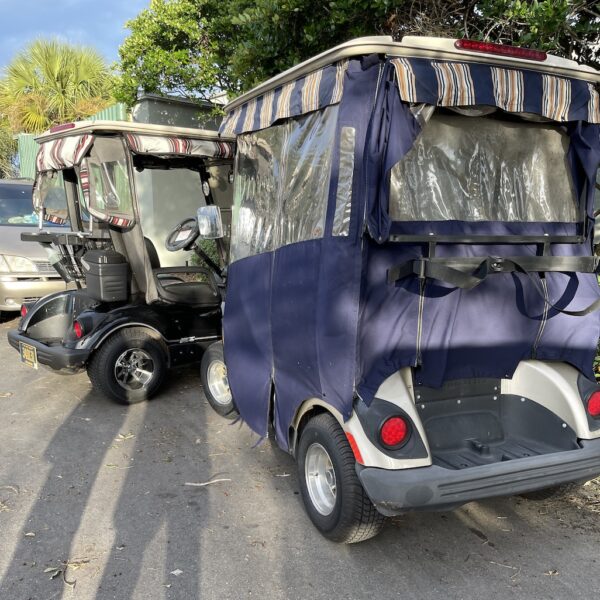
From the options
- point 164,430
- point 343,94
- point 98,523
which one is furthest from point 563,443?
point 164,430

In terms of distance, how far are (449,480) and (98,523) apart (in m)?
2.10

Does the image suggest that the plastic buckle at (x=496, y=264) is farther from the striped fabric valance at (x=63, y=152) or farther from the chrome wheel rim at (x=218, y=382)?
the striped fabric valance at (x=63, y=152)

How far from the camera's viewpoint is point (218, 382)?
494 centimetres

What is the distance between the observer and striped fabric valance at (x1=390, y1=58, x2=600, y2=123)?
262cm

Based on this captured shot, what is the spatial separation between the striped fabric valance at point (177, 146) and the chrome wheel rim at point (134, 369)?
6.06ft

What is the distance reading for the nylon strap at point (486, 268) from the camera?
270 centimetres

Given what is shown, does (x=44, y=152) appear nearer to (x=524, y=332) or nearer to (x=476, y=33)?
(x=476, y=33)

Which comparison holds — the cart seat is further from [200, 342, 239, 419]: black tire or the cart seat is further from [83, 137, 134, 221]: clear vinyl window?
[83, 137, 134, 221]: clear vinyl window

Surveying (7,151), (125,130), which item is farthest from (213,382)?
(7,151)

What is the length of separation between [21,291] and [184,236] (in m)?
4.19

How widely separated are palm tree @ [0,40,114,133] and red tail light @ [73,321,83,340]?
10812 millimetres

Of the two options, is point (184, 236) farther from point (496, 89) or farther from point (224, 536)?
point (496, 89)

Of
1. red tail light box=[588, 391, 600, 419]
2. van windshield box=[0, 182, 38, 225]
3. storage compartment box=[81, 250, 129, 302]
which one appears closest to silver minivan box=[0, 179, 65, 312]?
van windshield box=[0, 182, 38, 225]

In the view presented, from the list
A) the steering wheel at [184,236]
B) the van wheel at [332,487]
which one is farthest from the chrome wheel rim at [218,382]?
the van wheel at [332,487]
